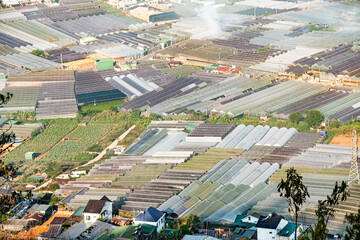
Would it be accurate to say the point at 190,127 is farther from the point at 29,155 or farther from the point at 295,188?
the point at 295,188

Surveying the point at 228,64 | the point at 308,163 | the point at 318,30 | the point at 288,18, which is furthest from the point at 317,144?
the point at 288,18

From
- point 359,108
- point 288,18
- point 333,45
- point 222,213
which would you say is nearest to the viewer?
point 222,213

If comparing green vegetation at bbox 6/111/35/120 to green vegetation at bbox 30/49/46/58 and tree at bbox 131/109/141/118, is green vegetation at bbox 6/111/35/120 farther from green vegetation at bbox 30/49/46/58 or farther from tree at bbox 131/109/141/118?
green vegetation at bbox 30/49/46/58

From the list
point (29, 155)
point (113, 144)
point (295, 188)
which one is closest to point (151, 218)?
point (295, 188)

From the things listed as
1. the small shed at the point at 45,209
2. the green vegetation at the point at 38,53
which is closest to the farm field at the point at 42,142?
the small shed at the point at 45,209

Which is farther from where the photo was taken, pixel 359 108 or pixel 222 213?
pixel 359 108

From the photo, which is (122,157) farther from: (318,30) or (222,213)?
(318,30)

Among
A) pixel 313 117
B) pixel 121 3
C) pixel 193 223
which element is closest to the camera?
pixel 193 223

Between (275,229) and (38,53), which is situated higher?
(275,229)
